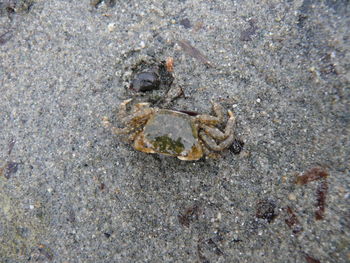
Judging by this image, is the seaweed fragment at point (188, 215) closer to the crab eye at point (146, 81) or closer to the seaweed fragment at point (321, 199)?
the seaweed fragment at point (321, 199)

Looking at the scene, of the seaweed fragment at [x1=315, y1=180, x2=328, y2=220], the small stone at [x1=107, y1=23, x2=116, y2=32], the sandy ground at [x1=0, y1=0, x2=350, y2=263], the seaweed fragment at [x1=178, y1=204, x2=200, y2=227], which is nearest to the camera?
the seaweed fragment at [x1=315, y1=180, x2=328, y2=220]

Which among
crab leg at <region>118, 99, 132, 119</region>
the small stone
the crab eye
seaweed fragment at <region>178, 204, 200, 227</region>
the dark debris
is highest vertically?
the small stone

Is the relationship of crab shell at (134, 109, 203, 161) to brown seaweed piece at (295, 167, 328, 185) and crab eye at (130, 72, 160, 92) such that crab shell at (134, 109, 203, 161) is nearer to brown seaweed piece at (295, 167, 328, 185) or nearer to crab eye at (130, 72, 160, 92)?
crab eye at (130, 72, 160, 92)

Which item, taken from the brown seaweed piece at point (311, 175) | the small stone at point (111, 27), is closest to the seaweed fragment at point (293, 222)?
the brown seaweed piece at point (311, 175)

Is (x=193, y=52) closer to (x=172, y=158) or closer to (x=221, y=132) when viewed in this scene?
(x=221, y=132)

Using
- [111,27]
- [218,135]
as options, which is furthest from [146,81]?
[218,135]

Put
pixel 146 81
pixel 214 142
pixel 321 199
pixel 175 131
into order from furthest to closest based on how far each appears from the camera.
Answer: pixel 146 81 < pixel 214 142 < pixel 175 131 < pixel 321 199

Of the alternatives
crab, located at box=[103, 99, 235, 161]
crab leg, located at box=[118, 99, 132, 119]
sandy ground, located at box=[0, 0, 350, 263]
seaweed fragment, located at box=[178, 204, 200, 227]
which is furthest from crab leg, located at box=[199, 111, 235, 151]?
crab leg, located at box=[118, 99, 132, 119]

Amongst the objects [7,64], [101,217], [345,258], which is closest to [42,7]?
[7,64]

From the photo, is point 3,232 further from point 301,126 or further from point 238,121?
point 301,126

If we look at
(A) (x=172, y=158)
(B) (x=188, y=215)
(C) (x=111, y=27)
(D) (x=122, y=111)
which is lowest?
(B) (x=188, y=215)
